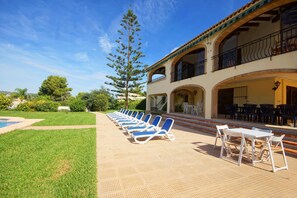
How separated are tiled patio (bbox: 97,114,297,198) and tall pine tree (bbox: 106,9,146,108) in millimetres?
19332

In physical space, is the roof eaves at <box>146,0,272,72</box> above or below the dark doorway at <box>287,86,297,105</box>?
above

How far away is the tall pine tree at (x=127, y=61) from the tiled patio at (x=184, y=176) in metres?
19.3

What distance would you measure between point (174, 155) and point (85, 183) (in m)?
2.78

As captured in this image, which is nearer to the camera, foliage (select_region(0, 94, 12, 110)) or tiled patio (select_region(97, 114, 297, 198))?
tiled patio (select_region(97, 114, 297, 198))

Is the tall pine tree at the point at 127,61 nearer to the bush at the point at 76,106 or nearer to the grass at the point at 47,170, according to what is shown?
the bush at the point at 76,106

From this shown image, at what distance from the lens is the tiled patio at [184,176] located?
273 cm

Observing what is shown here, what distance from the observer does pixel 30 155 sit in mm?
4305

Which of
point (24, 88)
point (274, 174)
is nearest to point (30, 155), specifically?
point (274, 174)

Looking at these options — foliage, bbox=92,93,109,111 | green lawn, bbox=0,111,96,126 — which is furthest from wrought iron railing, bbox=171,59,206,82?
foliage, bbox=92,93,109,111

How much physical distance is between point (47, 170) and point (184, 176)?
3119 millimetres

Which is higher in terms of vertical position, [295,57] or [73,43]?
[73,43]

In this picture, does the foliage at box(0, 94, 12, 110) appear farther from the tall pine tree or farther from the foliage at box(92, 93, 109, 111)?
the tall pine tree

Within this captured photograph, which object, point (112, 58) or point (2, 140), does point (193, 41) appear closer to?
point (2, 140)

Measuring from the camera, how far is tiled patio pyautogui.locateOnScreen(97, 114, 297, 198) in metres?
2.73
